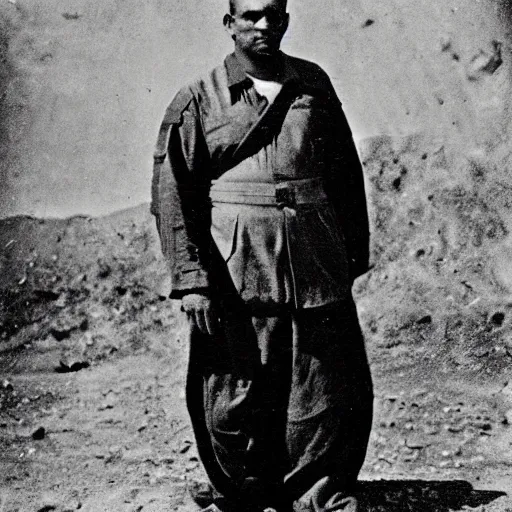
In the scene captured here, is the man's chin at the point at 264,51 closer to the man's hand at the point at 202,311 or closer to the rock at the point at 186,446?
the man's hand at the point at 202,311

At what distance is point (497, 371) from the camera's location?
640 cm

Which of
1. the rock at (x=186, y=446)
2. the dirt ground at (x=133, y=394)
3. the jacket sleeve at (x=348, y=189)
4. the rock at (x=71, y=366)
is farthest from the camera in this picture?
the rock at (x=71, y=366)

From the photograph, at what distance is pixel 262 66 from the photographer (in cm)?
402

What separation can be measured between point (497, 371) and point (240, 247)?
2.78 metres

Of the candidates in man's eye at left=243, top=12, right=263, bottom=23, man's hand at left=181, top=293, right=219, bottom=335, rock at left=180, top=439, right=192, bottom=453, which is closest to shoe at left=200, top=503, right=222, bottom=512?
man's hand at left=181, top=293, right=219, bottom=335

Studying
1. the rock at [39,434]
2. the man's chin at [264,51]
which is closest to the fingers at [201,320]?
the man's chin at [264,51]

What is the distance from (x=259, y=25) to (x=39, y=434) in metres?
2.76

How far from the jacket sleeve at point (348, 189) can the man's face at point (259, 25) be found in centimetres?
29

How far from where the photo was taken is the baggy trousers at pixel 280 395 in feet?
13.3

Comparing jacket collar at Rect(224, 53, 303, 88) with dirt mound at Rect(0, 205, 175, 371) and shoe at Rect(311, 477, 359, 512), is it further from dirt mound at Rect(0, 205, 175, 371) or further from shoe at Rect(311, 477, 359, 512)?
dirt mound at Rect(0, 205, 175, 371)

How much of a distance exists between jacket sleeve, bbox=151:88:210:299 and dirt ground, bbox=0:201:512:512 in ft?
3.62

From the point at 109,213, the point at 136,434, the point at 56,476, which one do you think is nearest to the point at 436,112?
the point at 109,213

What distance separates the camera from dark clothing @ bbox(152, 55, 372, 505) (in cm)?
397

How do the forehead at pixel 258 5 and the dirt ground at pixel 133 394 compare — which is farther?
the dirt ground at pixel 133 394
